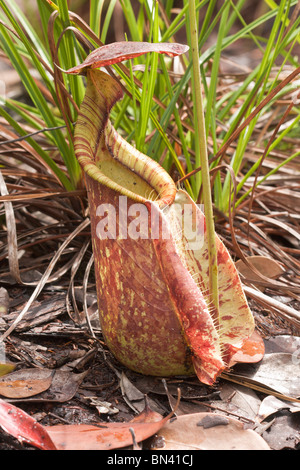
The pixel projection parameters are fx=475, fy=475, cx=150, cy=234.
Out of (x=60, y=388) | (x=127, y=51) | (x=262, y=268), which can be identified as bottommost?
(x=60, y=388)

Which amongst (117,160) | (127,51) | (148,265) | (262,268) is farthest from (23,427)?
(262,268)

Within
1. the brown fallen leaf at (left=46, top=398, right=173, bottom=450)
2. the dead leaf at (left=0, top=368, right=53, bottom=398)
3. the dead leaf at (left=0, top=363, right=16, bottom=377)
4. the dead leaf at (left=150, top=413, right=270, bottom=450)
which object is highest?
the dead leaf at (left=0, top=363, right=16, bottom=377)

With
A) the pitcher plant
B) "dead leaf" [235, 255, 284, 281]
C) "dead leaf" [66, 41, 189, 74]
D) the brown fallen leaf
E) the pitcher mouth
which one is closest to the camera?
"dead leaf" [66, 41, 189, 74]

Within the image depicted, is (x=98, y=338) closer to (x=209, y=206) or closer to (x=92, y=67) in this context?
(x=209, y=206)

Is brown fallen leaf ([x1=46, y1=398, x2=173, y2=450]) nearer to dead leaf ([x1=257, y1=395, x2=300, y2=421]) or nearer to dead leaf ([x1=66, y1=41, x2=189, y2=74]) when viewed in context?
dead leaf ([x1=257, y1=395, x2=300, y2=421])

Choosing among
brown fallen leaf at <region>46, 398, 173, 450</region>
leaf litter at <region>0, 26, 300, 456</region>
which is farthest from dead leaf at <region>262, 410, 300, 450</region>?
brown fallen leaf at <region>46, 398, 173, 450</region>

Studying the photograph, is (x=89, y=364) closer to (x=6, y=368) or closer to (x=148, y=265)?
(x=6, y=368)
